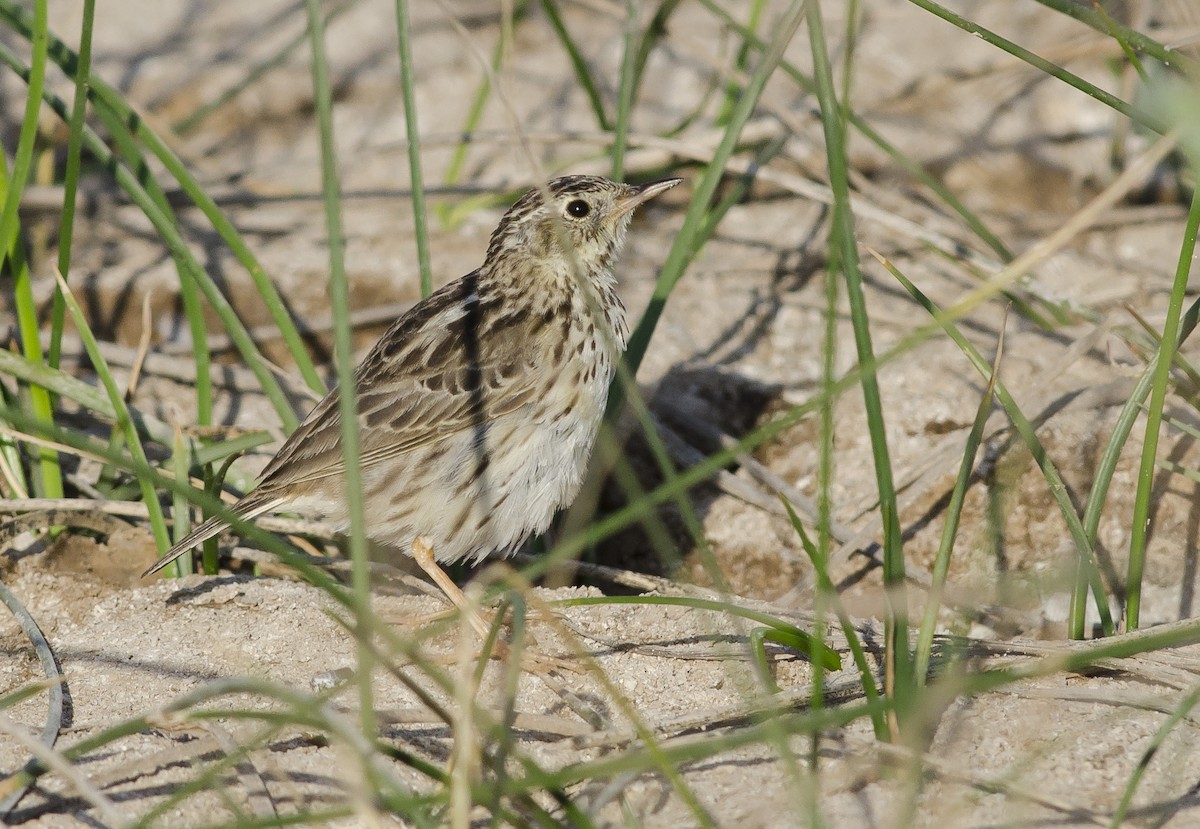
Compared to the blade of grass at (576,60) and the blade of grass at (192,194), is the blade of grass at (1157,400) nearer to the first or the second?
the blade of grass at (192,194)

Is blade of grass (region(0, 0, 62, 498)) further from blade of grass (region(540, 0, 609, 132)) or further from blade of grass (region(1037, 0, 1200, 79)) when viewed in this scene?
blade of grass (region(1037, 0, 1200, 79))

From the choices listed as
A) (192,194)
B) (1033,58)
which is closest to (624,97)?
(192,194)

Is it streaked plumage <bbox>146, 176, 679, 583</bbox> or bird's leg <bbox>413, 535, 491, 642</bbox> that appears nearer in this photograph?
streaked plumage <bbox>146, 176, 679, 583</bbox>

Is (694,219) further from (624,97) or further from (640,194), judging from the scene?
(624,97)

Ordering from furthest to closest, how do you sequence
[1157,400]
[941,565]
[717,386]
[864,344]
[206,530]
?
[717,386] → [206,530] → [1157,400] → [941,565] → [864,344]

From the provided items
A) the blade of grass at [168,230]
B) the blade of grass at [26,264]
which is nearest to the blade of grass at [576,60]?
the blade of grass at [168,230]

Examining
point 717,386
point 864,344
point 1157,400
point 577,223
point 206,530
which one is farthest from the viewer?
point 717,386

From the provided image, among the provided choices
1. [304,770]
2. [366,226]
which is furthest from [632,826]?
[366,226]

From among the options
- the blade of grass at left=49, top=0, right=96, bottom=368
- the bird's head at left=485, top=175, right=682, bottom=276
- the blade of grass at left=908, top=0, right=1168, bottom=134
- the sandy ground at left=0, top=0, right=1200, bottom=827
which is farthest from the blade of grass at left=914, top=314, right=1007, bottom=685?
the blade of grass at left=49, top=0, right=96, bottom=368
